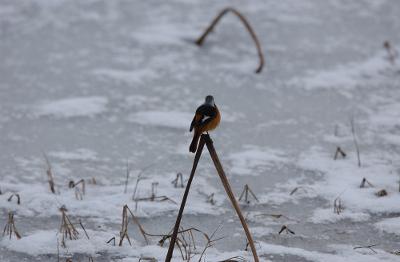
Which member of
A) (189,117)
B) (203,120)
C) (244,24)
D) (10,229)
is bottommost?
(10,229)

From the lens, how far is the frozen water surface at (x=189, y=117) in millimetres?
3098

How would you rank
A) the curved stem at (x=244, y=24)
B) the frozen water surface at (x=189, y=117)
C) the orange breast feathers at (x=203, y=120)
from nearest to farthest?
the orange breast feathers at (x=203, y=120), the frozen water surface at (x=189, y=117), the curved stem at (x=244, y=24)

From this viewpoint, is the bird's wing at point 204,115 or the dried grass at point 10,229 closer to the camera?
the bird's wing at point 204,115

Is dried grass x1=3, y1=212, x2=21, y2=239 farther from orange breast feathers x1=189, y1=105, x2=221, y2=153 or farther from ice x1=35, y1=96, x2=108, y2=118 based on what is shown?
ice x1=35, y1=96, x2=108, y2=118

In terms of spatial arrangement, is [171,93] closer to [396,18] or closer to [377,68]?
[377,68]

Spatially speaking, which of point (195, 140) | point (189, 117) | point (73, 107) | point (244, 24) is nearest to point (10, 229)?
point (195, 140)

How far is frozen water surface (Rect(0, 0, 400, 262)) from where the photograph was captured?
3098mm

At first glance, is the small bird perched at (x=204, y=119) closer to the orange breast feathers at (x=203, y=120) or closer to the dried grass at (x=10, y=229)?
the orange breast feathers at (x=203, y=120)

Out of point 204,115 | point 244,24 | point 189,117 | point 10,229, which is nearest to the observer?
point 204,115

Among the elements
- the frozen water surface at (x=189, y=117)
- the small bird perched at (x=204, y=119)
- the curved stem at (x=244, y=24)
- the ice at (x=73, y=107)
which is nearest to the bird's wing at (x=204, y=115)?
the small bird perched at (x=204, y=119)

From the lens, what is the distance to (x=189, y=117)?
4.47 m

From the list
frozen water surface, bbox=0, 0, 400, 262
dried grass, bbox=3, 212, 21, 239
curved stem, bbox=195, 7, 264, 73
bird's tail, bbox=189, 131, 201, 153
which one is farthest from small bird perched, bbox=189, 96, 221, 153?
curved stem, bbox=195, 7, 264, 73

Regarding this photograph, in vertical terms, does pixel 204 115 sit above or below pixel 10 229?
above

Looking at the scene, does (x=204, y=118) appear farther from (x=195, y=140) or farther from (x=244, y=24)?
(x=244, y=24)
